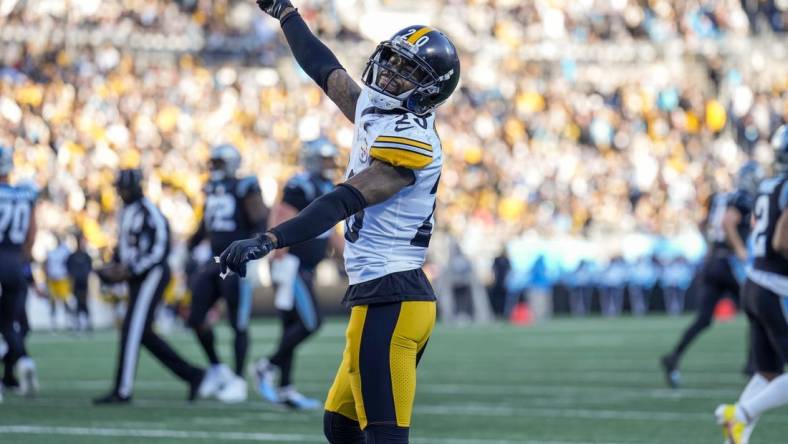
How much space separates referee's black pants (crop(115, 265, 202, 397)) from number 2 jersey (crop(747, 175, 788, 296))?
455cm

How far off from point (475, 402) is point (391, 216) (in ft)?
18.9

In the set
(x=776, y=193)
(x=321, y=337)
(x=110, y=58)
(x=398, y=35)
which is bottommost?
(x=321, y=337)

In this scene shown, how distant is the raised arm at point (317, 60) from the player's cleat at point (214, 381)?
533 centimetres

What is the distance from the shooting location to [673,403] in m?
10.2

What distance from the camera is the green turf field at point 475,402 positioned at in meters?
8.33

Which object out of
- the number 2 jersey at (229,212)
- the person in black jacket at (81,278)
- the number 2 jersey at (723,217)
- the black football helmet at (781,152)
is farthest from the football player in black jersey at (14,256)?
the person in black jacket at (81,278)

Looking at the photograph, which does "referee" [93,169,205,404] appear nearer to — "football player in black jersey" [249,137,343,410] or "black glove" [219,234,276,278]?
"football player in black jersey" [249,137,343,410]

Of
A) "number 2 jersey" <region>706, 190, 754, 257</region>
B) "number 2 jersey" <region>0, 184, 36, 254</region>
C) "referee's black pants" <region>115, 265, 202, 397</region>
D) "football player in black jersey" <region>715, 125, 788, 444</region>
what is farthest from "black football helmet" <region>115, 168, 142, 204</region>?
"number 2 jersey" <region>706, 190, 754, 257</region>

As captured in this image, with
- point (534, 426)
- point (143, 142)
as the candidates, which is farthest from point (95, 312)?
point (534, 426)

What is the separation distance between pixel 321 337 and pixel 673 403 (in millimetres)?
10290

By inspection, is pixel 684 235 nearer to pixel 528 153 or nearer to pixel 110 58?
pixel 528 153

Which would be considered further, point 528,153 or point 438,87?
point 528,153

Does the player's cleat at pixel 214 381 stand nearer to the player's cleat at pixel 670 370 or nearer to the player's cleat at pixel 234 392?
the player's cleat at pixel 234 392

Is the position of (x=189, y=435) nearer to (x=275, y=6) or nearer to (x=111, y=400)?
(x=111, y=400)
